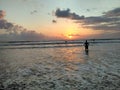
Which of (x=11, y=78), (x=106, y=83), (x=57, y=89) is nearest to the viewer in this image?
(x=57, y=89)

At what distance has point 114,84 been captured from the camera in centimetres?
1442

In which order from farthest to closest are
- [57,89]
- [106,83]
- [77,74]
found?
1. [77,74]
2. [106,83]
3. [57,89]

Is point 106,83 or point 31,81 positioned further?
point 31,81

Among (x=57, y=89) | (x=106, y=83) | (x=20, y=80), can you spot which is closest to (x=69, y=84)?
(x=57, y=89)

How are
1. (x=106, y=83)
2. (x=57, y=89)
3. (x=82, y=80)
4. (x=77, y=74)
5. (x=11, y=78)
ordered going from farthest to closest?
(x=77, y=74)
(x=11, y=78)
(x=82, y=80)
(x=106, y=83)
(x=57, y=89)

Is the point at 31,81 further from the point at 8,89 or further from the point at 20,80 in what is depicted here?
the point at 8,89

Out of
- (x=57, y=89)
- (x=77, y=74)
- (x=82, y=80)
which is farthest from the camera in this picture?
(x=77, y=74)

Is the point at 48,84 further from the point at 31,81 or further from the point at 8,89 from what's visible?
the point at 8,89

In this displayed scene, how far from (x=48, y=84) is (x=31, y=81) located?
5.44 feet

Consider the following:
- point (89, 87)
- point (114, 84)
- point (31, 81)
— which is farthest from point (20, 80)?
point (114, 84)

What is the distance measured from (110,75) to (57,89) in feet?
18.2

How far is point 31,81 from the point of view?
52.9 feet

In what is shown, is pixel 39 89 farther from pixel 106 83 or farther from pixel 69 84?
pixel 106 83

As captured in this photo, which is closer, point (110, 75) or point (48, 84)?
point (48, 84)
